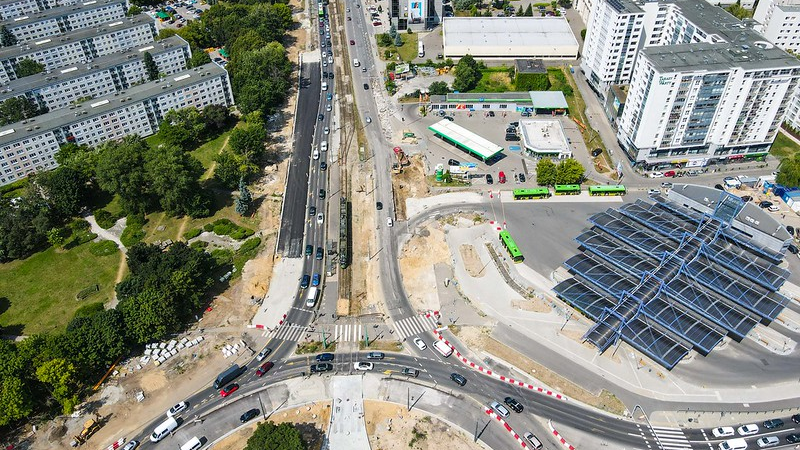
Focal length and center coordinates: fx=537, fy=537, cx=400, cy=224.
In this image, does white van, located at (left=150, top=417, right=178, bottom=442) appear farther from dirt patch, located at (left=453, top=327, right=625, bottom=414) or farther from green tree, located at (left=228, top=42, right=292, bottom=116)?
green tree, located at (left=228, top=42, right=292, bottom=116)

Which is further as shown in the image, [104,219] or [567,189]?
[567,189]

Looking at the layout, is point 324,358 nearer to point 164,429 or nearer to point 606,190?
point 164,429

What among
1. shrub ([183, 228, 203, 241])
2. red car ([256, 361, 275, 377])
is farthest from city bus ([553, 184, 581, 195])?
shrub ([183, 228, 203, 241])

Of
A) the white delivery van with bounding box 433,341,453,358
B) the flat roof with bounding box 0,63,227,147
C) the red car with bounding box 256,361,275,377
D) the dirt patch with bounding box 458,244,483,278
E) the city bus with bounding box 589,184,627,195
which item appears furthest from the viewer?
the flat roof with bounding box 0,63,227,147

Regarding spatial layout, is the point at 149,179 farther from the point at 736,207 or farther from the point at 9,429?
Result: the point at 736,207

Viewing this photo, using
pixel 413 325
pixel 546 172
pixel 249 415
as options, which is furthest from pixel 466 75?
pixel 249 415

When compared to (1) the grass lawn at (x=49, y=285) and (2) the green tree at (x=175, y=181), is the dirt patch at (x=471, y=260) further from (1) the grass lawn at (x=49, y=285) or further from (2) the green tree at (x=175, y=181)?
(1) the grass lawn at (x=49, y=285)
